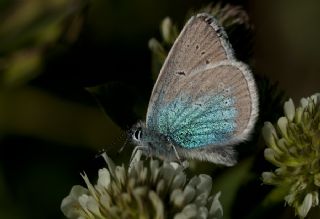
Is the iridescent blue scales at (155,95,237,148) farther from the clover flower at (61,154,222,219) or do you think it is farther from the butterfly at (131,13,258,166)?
the clover flower at (61,154,222,219)

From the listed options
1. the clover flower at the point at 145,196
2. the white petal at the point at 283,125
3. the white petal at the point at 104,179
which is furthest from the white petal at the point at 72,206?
the white petal at the point at 283,125

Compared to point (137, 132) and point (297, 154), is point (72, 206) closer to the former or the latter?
point (137, 132)

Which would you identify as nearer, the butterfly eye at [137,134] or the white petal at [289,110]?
the butterfly eye at [137,134]

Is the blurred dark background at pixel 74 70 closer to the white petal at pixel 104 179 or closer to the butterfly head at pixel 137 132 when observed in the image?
the butterfly head at pixel 137 132

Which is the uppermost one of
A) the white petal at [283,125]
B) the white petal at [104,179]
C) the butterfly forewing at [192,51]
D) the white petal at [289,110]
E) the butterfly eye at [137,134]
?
the butterfly forewing at [192,51]

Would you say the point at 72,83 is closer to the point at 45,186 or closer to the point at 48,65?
the point at 48,65

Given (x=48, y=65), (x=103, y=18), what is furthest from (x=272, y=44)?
(x=48, y=65)
